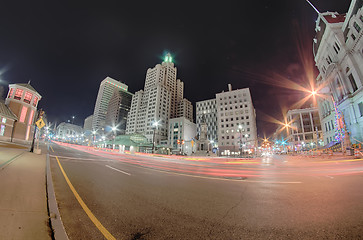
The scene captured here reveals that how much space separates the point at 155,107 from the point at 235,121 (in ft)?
168

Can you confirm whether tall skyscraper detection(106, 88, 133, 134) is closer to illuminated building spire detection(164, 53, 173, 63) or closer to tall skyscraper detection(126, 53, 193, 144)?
tall skyscraper detection(126, 53, 193, 144)

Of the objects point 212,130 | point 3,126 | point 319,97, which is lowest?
point 3,126

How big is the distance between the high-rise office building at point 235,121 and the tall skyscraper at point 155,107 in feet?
125

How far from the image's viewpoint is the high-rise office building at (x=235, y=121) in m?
67.0

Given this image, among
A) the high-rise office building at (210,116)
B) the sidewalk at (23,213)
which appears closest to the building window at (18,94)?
the sidewalk at (23,213)

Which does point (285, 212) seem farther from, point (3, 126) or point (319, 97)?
point (319, 97)

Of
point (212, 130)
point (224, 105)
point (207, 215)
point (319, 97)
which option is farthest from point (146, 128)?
point (207, 215)

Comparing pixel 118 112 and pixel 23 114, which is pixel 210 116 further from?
pixel 118 112

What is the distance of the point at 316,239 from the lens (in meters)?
2.29

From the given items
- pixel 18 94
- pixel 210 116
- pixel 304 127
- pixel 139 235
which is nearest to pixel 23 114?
pixel 18 94

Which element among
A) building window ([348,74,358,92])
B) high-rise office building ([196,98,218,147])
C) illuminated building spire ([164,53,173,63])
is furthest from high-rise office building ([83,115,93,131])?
building window ([348,74,358,92])

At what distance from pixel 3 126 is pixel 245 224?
162ft

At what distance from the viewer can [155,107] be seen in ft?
306

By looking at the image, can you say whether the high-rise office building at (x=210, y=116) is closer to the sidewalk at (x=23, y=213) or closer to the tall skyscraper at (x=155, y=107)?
the tall skyscraper at (x=155, y=107)
